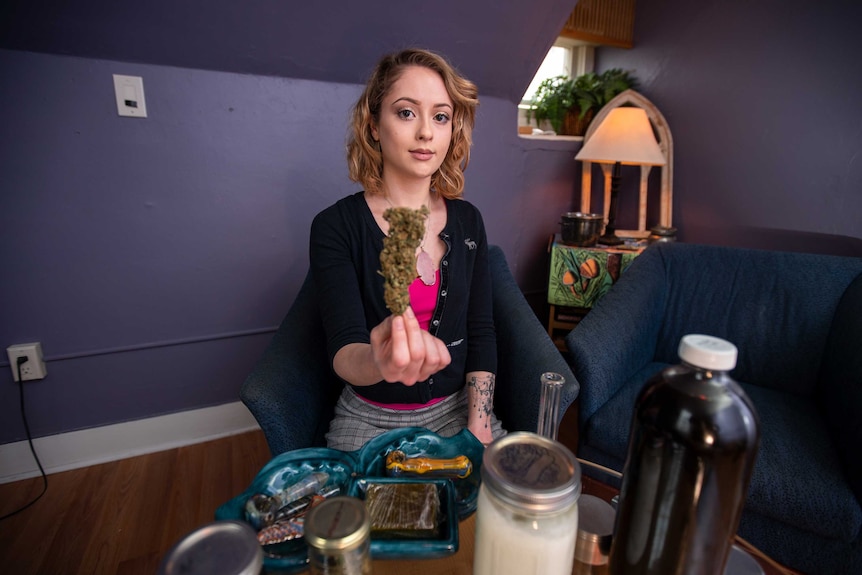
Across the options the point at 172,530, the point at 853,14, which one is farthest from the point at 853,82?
the point at 172,530

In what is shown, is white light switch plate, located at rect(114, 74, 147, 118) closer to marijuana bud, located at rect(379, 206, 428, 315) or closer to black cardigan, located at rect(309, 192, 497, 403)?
black cardigan, located at rect(309, 192, 497, 403)

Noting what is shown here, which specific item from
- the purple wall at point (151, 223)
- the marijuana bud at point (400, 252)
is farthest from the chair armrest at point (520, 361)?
the purple wall at point (151, 223)

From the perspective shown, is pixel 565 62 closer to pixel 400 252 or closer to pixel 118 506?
pixel 400 252

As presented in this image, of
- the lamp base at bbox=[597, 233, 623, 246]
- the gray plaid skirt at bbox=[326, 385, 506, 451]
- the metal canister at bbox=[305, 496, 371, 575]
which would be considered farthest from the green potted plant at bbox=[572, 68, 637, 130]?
the metal canister at bbox=[305, 496, 371, 575]

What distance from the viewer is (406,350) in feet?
1.96

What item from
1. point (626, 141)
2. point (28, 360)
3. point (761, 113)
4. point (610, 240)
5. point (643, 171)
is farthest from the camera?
point (643, 171)

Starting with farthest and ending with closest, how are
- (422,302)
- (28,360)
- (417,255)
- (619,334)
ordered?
(28,360) → (619,334) → (422,302) → (417,255)

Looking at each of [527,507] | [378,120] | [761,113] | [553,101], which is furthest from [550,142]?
[527,507]

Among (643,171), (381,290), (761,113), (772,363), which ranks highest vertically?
(761,113)

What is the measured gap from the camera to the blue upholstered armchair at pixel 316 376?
1022 millimetres

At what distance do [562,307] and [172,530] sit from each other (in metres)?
1.90

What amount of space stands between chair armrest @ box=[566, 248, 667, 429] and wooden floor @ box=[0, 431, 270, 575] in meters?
1.20

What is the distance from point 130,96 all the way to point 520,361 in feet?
4.92

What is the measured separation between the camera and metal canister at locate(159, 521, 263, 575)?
445 millimetres
